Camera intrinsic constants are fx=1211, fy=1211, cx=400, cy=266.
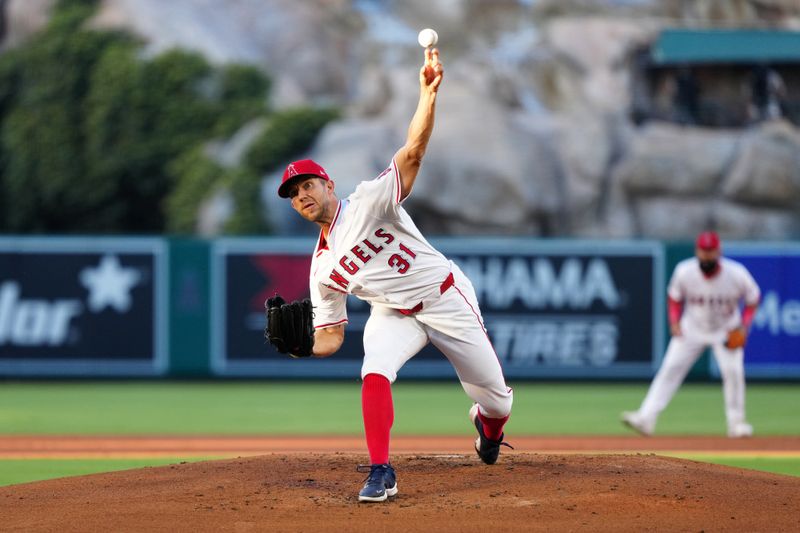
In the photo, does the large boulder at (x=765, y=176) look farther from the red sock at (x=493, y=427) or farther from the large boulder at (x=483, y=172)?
the red sock at (x=493, y=427)

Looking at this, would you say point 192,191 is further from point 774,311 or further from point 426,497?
point 426,497

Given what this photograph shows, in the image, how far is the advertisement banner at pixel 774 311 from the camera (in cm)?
1397

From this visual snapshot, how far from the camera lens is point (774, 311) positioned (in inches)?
551

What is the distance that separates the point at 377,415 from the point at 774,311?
950 centimetres

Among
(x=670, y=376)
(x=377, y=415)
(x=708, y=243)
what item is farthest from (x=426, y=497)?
(x=708, y=243)

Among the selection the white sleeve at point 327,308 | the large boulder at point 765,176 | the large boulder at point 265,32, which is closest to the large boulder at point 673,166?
the large boulder at point 765,176

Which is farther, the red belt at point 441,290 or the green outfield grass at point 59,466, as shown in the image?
the green outfield grass at point 59,466

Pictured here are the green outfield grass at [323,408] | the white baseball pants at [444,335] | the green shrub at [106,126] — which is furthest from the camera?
the green shrub at [106,126]

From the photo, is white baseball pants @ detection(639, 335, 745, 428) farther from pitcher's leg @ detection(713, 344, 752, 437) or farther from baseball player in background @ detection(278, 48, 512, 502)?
baseball player in background @ detection(278, 48, 512, 502)

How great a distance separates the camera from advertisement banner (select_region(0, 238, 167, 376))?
46.3 ft

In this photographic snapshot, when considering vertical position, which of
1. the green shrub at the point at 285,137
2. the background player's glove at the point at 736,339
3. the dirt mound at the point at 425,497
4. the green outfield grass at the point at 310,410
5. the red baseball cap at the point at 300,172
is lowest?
the dirt mound at the point at 425,497

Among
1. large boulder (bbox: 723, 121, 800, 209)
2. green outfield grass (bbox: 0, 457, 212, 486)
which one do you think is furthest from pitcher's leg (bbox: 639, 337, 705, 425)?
large boulder (bbox: 723, 121, 800, 209)

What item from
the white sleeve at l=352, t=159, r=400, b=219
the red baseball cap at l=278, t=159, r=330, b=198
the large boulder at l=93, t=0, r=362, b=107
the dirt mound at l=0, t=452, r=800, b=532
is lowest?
the dirt mound at l=0, t=452, r=800, b=532

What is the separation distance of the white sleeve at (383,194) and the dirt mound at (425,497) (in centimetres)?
132
